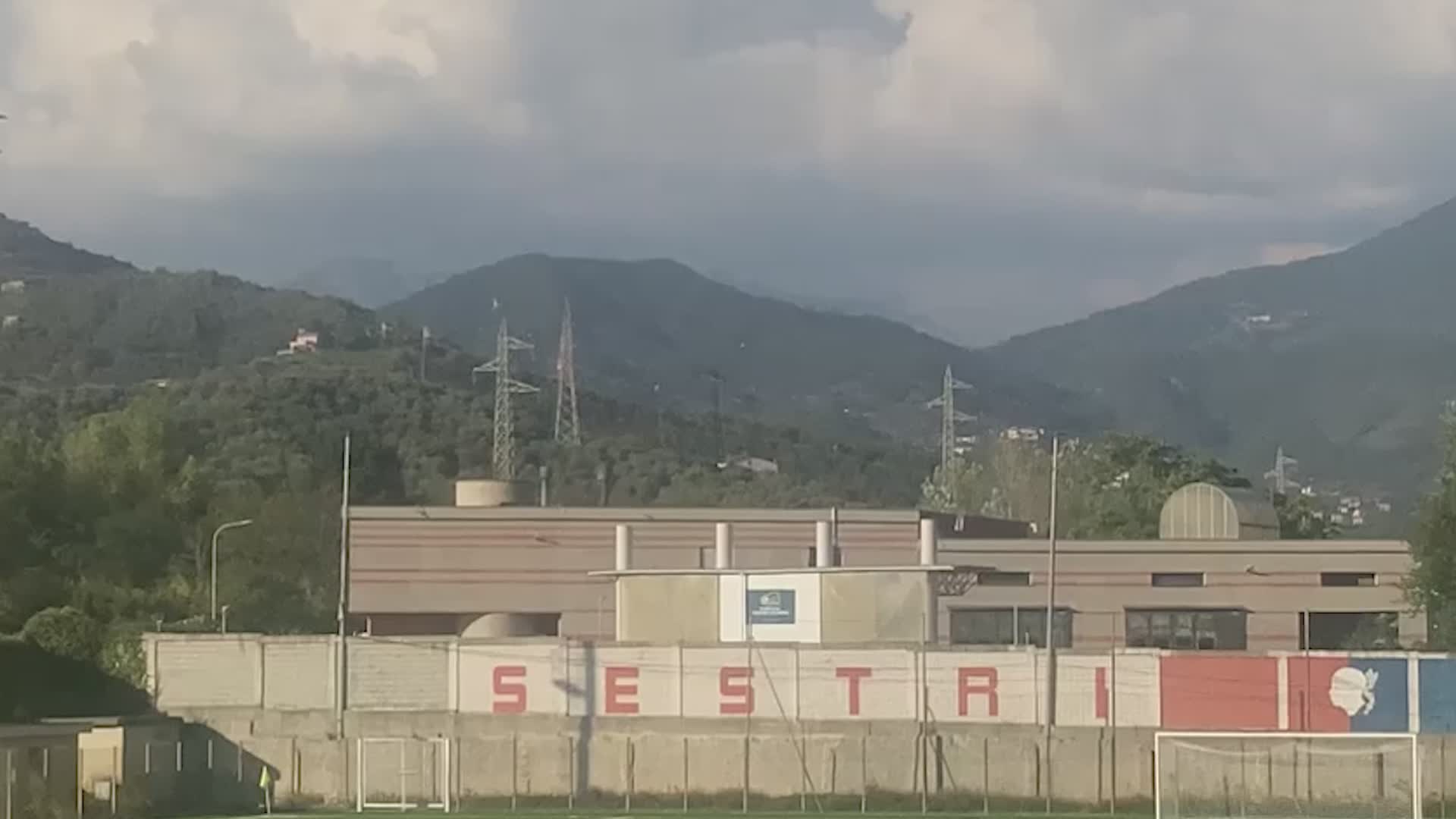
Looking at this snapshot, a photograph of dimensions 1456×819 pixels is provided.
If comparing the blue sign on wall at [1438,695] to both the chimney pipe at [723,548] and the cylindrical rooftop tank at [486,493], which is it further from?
the cylindrical rooftop tank at [486,493]

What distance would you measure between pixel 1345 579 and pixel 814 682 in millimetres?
42517

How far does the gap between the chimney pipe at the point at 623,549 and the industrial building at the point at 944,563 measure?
1242cm

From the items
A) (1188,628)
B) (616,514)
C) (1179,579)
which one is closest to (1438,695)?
(1188,628)

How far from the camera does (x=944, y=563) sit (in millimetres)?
100062

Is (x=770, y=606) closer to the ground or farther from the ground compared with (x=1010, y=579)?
closer to the ground

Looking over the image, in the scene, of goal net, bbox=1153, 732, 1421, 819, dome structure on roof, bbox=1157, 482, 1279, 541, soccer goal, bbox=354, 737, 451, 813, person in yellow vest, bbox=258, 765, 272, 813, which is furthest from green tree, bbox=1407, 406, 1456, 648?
person in yellow vest, bbox=258, 765, 272, 813

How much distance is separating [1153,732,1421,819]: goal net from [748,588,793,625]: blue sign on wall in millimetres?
16506

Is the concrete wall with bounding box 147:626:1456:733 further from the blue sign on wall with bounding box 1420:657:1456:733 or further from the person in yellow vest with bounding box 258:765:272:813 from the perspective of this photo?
the person in yellow vest with bounding box 258:765:272:813

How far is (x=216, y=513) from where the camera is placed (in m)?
124

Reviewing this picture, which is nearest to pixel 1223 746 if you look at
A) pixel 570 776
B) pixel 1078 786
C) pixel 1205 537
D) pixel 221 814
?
pixel 1078 786

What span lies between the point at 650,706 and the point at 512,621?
2349cm

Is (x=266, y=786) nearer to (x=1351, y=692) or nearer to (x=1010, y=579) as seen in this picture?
(x=1351, y=692)

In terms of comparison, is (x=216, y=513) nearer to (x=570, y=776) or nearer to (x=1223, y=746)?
(x=570, y=776)

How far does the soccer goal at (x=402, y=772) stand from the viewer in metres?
71.0
